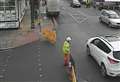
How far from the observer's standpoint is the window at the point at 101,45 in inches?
636

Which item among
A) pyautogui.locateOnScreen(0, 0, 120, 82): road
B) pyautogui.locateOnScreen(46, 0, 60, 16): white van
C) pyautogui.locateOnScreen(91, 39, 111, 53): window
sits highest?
pyautogui.locateOnScreen(46, 0, 60, 16): white van

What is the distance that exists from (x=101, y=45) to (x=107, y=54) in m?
1.33

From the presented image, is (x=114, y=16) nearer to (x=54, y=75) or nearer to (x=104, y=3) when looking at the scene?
(x=104, y=3)

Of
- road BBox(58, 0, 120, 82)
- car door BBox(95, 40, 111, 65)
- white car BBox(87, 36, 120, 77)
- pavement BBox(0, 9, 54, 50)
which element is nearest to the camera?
white car BBox(87, 36, 120, 77)

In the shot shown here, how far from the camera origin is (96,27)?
31094 mm

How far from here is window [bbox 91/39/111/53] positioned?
53.0 feet

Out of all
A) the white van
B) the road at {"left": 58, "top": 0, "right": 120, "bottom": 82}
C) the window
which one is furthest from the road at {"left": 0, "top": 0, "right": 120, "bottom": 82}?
the white van

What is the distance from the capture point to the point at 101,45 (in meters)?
17.1

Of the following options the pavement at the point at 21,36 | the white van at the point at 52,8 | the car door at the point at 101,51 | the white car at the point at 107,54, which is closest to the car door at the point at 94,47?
the white car at the point at 107,54

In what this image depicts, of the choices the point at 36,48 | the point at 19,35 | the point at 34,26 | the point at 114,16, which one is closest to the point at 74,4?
the point at 114,16

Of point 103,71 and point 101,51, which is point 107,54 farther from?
point 103,71

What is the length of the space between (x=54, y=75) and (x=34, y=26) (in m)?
13.1

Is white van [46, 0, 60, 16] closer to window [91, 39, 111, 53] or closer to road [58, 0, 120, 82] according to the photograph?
road [58, 0, 120, 82]

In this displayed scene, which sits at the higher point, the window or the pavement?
the window
